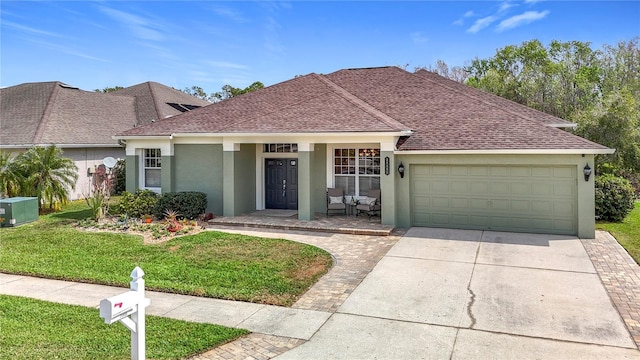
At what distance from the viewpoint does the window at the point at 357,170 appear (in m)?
13.6

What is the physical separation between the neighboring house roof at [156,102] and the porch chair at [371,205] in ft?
49.5

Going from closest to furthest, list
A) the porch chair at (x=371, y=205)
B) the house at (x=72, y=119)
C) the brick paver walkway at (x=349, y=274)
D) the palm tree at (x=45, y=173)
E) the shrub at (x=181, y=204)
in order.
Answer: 1. the brick paver walkway at (x=349, y=274)
2. the porch chair at (x=371, y=205)
3. the shrub at (x=181, y=204)
4. the palm tree at (x=45, y=173)
5. the house at (x=72, y=119)

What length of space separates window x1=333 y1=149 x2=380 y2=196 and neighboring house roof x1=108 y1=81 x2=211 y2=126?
1382 centimetres

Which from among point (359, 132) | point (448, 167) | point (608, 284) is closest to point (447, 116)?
point (448, 167)

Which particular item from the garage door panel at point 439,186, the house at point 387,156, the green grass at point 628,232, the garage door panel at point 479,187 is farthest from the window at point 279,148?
the green grass at point 628,232

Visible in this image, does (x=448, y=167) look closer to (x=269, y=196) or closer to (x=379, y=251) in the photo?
(x=379, y=251)

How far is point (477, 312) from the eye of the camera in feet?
19.9

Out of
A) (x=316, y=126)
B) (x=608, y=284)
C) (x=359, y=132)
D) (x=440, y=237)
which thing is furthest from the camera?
(x=316, y=126)

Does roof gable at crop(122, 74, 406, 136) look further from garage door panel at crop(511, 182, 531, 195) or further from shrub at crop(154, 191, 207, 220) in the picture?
garage door panel at crop(511, 182, 531, 195)

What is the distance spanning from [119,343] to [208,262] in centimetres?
366

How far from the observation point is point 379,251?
969 centimetres

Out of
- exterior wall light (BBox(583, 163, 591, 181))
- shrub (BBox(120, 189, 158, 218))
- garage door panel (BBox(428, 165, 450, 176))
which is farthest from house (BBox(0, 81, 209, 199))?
exterior wall light (BBox(583, 163, 591, 181))

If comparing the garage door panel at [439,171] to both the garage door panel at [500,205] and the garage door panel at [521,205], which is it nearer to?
the garage door panel at [500,205]

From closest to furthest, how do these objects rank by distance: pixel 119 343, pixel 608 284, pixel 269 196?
pixel 119 343
pixel 608 284
pixel 269 196
